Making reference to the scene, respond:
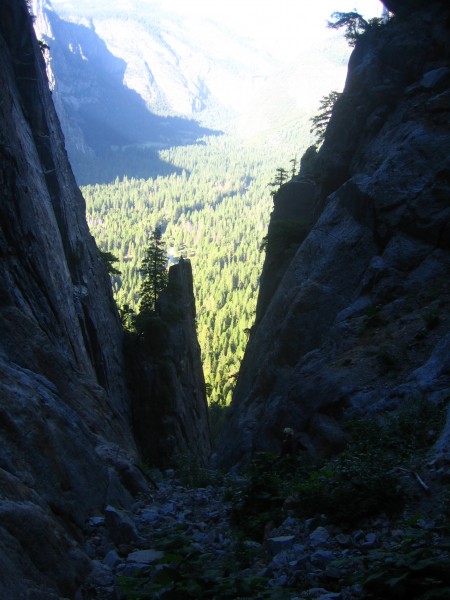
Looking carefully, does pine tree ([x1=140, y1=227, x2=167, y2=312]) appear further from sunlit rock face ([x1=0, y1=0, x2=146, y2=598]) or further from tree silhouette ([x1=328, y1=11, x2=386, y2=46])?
tree silhouette ([x1=328, y1=11, x2=386, y2=46])

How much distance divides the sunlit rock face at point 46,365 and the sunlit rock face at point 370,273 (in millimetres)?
6169

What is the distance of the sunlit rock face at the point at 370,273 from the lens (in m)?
16.7

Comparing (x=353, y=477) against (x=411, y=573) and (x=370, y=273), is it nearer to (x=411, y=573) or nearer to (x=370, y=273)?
(x=411, y=573)

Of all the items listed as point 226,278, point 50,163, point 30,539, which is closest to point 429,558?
point 30,539

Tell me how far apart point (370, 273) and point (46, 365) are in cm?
1226

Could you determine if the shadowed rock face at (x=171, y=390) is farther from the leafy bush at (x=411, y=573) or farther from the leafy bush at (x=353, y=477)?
the leafy bush at (x=411, y=573)

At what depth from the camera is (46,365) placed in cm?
1561

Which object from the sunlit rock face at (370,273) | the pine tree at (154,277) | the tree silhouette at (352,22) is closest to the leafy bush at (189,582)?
the sunlit rock face at (370,273)

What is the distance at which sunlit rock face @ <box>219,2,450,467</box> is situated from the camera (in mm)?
16656

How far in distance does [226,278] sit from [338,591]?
170 metres

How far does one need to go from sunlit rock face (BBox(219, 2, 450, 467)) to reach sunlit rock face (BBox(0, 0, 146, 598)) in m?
6.17

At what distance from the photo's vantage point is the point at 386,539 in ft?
26.8

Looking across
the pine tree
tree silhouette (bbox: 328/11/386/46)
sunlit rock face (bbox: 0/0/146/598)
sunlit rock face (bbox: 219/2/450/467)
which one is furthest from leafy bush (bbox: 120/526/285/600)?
the pine tree

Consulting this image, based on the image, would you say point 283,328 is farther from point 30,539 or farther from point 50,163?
point 30,539
